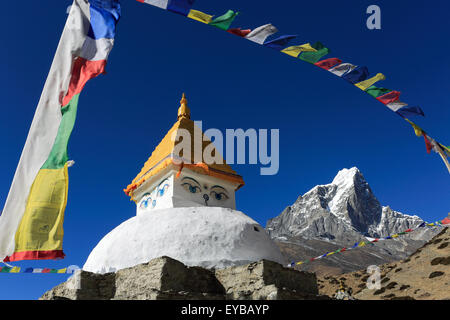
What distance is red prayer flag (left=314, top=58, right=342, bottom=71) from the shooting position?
7.59 meters

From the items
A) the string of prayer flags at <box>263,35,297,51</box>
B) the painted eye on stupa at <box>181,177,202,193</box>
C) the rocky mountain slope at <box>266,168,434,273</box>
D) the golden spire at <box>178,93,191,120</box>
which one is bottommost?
the painted eye on stupa at <box>181,177,202,193</box>

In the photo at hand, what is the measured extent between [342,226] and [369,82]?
294ft

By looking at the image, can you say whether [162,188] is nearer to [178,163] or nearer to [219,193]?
[178,163]

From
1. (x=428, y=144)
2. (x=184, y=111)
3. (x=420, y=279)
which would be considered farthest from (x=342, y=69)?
(x=420, y=279)

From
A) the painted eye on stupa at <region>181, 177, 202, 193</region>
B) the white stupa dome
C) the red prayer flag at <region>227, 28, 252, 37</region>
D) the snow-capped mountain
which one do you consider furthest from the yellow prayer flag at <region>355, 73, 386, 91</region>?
the snow-capped mountain

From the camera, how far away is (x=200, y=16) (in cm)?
654

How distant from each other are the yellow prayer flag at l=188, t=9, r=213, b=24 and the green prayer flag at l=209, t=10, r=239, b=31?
103 millimetres

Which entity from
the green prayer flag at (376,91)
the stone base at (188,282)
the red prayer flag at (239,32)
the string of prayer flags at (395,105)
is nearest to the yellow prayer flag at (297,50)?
the red prayer flag at (239,32)

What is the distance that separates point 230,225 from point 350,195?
11781cm

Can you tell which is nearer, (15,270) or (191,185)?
(15,270)

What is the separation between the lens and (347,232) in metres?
89.4

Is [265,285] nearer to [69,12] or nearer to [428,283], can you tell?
[69,12]

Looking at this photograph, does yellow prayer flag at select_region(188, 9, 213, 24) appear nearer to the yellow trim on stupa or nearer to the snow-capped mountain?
the yellow trim on stupa
